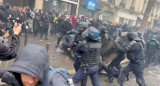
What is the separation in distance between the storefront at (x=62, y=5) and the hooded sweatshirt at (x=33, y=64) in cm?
1546

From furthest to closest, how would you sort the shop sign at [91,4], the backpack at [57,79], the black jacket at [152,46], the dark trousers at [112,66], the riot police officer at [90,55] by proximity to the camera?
the shop sign at [91,4] < the black jacket at [152,46] < the dark trousers at [112,66] < the riot police officer at [90,55] < the backpack at [57,79]

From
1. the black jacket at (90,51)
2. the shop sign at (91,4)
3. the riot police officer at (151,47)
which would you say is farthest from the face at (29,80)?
the shop sign at (91,4)

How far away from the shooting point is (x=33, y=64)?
1.39 m

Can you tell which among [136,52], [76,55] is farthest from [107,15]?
[76,55]

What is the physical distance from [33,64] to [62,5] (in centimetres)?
1678

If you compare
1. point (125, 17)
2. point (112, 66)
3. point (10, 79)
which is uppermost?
point (125, 17)

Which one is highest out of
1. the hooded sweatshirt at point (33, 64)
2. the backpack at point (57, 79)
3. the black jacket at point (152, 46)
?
the hooded sweatshirt at point (33, 64)

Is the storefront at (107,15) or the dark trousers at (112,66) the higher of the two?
the storefront at (107,15)

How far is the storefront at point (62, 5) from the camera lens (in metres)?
16.4

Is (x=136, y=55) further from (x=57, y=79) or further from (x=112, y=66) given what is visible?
(x=57, y=79)

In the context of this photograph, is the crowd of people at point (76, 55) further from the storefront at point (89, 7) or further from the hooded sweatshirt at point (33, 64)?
the storefront at point (89, 7)

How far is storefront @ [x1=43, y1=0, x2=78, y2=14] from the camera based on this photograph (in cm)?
1642

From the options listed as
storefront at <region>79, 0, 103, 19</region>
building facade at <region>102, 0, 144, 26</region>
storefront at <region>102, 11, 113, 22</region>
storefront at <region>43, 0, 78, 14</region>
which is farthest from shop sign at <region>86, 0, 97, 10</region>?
storefront at <region>102, 11, 113, 22</region>

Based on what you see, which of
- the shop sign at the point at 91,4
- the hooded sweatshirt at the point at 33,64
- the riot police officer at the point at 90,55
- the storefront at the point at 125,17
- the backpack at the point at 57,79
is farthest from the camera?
the storefront at the point at 125,17
